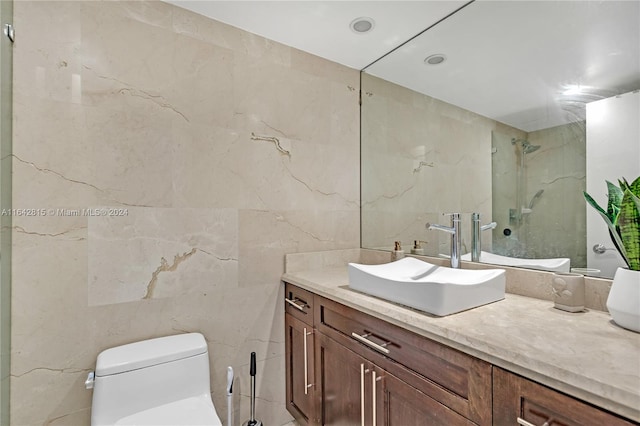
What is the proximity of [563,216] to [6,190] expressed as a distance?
224 centimetres

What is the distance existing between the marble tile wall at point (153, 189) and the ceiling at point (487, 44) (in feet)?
0.67

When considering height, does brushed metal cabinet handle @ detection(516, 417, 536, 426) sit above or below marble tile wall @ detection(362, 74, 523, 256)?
below

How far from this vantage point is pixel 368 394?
4.05 ft

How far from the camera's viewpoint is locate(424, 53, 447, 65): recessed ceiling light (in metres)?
1.76

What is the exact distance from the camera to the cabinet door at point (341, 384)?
1265mm

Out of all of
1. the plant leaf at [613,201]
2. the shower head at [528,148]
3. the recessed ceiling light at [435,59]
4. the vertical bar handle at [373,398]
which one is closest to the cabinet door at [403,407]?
the vertical bar handle at [373,398]

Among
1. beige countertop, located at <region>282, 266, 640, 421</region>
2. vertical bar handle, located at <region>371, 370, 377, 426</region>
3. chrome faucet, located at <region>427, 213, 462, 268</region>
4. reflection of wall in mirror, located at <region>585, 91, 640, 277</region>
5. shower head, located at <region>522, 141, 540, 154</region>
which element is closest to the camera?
beige countertop, located at <region>282, 266, 640, 421</region>

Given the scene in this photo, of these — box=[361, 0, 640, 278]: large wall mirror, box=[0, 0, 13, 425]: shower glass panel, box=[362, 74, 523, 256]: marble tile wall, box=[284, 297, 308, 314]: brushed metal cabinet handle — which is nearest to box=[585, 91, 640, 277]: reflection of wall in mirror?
box=[361, 0, 640, 278]: large wall mirror

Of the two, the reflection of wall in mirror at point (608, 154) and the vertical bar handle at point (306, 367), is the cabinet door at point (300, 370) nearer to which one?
the vertical bar handle at point (306, 367)

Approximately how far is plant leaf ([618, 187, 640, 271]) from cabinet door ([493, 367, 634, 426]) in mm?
546

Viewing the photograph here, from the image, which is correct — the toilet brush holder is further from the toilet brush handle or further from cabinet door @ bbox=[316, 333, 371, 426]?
Answer: cabinet door @ bbox=[316, 333, 371, 426]

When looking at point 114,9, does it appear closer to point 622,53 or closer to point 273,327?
point 273,327

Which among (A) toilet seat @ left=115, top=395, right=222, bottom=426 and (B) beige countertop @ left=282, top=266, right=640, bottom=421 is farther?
(A) toilet seat @ left=115, top=395, right=222, bottom=426

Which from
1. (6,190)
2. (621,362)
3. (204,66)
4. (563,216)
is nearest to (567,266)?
(563,216)
